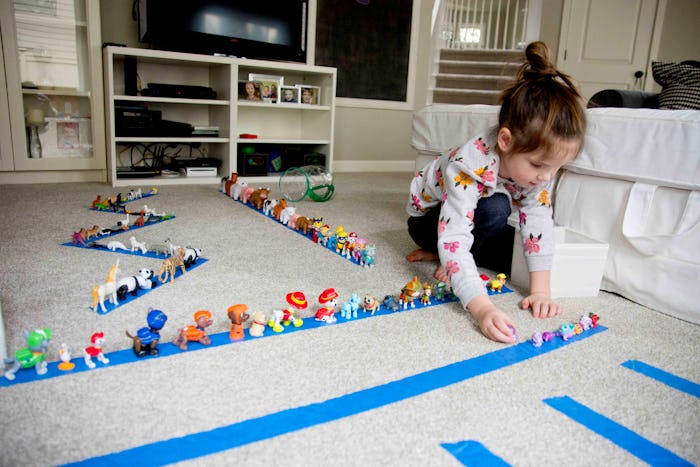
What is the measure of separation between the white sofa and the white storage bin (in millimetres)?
67

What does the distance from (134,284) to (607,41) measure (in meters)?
3.76

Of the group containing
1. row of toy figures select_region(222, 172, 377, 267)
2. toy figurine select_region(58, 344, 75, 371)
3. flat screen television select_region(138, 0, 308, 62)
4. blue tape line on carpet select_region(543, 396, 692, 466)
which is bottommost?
blue tape line on carpet select_region(543, 396, 692, 466)

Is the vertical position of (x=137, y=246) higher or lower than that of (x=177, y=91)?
lower

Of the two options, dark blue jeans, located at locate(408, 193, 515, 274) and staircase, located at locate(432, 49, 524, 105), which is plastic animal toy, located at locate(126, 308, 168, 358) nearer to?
dark blue jeans, located at locate(408, 193, 515, 274)

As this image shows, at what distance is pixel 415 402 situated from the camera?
0.80m

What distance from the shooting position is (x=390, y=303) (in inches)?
45.9

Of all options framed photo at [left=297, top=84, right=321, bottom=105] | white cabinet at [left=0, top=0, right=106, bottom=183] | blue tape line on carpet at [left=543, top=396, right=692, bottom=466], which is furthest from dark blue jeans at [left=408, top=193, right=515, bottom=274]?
white cabinet at [left=0, top=0, right=106, bottom=183]

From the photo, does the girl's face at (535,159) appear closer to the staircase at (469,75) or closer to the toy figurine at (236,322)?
the toy figurine at (236,322)

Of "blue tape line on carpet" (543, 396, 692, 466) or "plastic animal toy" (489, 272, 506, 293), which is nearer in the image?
"blue tape line on carpet" (543, 396, 692, 466)

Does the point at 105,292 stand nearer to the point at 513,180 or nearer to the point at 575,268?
the point at 513,180

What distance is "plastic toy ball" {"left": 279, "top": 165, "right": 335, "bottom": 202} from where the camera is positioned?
2545mm

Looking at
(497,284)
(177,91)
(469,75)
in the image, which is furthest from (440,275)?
(469,75)

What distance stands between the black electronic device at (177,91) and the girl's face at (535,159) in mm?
2129

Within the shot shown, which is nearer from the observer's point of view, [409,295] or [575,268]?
[409,295]
